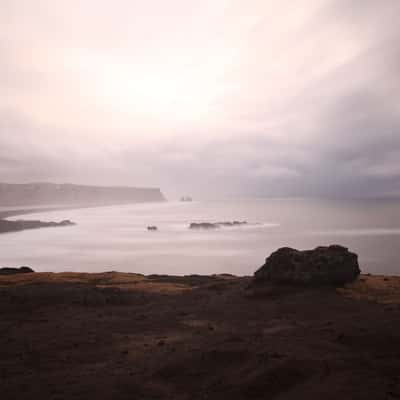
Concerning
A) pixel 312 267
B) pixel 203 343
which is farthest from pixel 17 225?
pixel 203 343

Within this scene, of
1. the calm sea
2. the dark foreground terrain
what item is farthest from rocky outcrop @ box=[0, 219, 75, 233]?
the dark foreground terrain

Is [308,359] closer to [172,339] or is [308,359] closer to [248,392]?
[248,392]

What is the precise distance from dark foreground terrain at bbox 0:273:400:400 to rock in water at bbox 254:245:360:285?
3.69 feet

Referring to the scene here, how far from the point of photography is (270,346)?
16016 mm

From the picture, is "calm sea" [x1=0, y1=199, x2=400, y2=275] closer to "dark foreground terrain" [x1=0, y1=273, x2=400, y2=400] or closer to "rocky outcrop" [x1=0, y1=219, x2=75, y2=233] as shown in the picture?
"rocky outcrop" [x1=0, y1=219, x2=75, y2=233]

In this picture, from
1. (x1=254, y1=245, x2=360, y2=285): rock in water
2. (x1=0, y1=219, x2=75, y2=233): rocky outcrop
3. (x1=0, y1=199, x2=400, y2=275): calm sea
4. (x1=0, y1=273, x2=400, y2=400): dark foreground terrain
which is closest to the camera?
(x1=0, y1=273, x2=400, y2=400): dark foreground terrain

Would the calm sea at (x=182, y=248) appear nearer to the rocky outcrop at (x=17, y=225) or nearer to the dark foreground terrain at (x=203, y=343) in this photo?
the rocky outcrop at (x=17, y=225)

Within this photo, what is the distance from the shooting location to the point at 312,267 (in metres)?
30.3

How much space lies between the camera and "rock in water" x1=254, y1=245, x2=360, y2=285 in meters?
29.8

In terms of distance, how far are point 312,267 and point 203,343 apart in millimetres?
15800

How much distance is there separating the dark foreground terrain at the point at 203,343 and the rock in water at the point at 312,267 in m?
1.13

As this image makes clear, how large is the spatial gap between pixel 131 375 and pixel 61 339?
712cm

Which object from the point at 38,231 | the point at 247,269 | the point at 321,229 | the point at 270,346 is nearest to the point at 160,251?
the point at 247,269

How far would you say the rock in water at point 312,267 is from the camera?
29844mm
